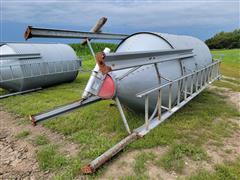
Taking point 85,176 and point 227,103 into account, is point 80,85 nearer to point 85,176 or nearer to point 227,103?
point 227,103

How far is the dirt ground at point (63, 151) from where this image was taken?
3512mm

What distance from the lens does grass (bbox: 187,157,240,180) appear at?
3312 mm

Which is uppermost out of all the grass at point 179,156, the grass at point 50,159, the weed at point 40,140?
the weed at point 40,140

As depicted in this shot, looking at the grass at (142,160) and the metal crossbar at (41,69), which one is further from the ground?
the metal crossbar at (41,69)

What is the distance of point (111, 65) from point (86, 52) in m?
20.7

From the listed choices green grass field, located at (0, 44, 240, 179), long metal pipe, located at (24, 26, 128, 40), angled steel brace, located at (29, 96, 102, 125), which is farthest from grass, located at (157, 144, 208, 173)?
long metal pipe, located at (24, 26, 128, 40)

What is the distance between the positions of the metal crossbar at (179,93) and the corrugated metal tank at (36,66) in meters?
5.77

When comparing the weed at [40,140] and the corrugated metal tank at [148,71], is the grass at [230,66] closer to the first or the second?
the corrugated metal tank at [148,71]

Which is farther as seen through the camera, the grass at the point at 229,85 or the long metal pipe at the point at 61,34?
the grass at the point at 229,85

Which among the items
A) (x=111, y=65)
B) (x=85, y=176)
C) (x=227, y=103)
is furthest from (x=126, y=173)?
(x=227, y=103)

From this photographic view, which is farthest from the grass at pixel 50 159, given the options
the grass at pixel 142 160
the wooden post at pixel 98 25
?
the wooden post at pixel 98 25

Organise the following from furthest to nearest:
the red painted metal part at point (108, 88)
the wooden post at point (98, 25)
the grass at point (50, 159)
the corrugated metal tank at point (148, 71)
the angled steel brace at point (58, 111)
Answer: the wooden post at point (98, 25) → the corrugated metal tank at point (148, 71) → the red painted metal part at point (108, 88) → the angled steel brace at point (58, 111) → the grass at point (50, 159)

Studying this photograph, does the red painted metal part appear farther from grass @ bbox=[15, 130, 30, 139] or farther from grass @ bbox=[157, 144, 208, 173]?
grass @ bbox=[15, 130, 30, 139]

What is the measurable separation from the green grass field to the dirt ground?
0.38ft
